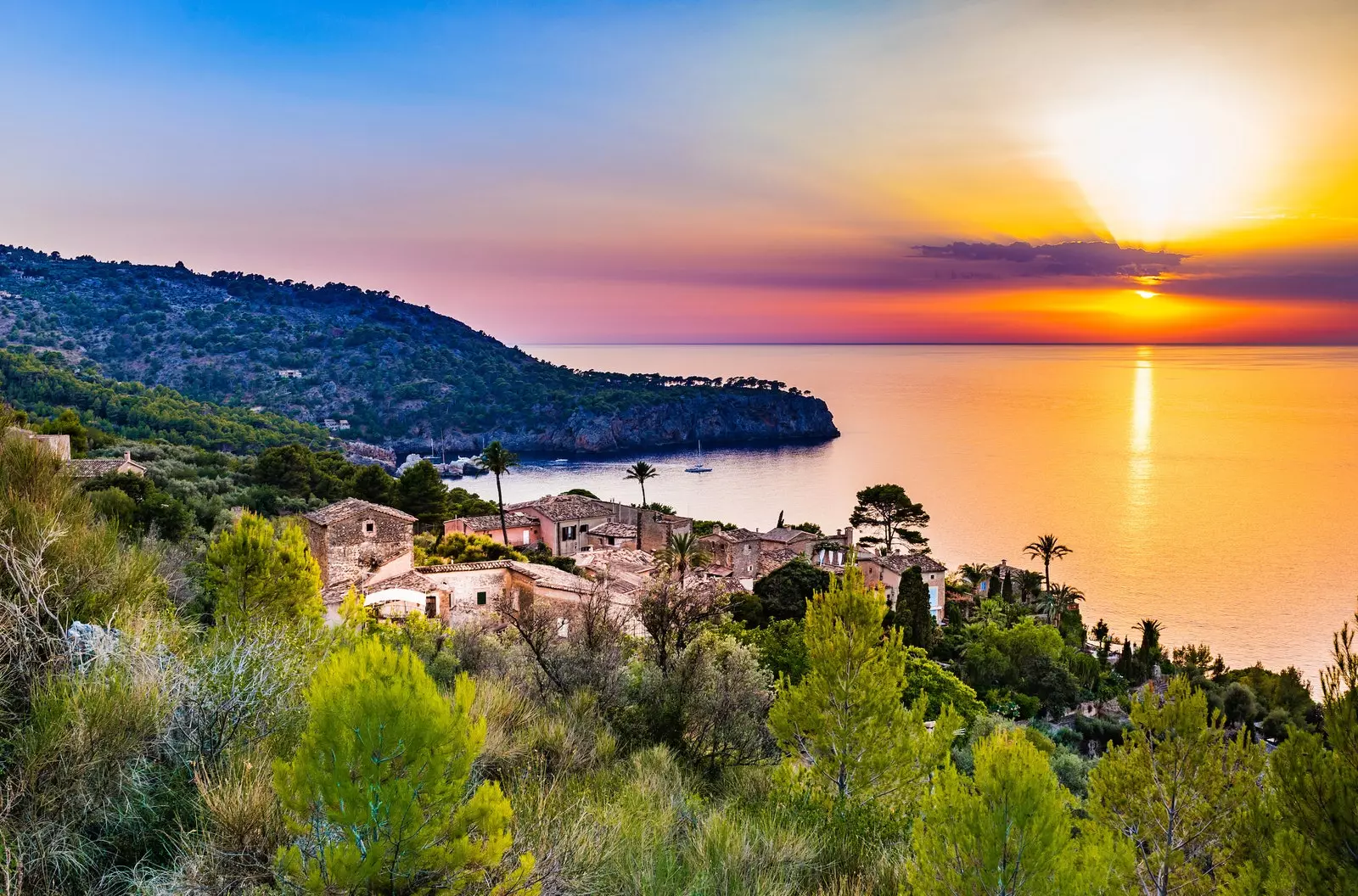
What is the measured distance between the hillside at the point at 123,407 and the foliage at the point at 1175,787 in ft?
141

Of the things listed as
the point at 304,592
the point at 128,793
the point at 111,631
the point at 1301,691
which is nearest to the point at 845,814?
the point at 128,793

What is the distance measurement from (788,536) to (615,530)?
8.15 metres

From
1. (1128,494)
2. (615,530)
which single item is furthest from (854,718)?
(1128,494)

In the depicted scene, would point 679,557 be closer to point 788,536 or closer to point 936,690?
point 936,690

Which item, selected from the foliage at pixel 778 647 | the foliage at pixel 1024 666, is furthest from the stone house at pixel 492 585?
the foliage at pixel 1024 666

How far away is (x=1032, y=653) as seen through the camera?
27.2 metres

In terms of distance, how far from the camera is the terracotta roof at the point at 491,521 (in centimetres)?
3578

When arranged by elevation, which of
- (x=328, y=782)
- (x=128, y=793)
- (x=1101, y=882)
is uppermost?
(x=328, y=782)

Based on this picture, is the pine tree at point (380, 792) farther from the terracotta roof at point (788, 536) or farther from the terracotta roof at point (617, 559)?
the terracotta roof at point (788, 536)

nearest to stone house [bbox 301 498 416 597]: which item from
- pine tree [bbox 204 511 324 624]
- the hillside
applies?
pine tree [bbox 204 511 324 624]

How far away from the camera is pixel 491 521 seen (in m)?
36.2

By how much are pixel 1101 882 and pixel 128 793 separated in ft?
16.8

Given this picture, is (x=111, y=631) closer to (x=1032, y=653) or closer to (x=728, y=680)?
(x=728, y=680)

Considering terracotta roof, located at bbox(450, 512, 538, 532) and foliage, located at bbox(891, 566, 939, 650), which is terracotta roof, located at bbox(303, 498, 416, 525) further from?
foliage, located at bbox(891, 566, 939, 650)
